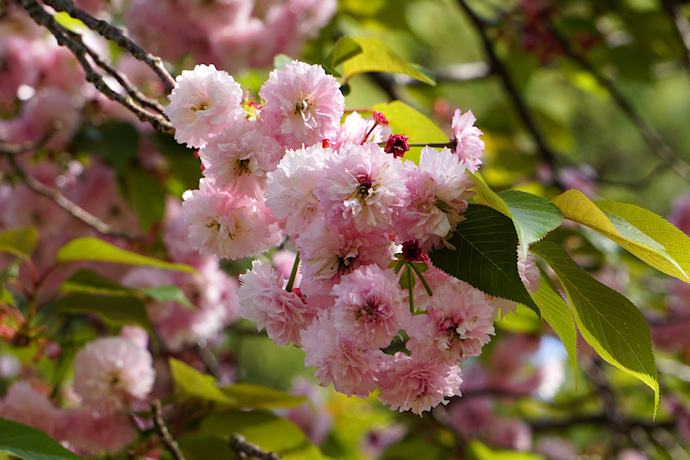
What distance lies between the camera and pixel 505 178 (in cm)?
222

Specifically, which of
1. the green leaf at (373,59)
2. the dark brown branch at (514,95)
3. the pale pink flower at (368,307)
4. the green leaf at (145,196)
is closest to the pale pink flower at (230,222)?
the pale pink flower at (368,307)

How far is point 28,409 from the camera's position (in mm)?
845

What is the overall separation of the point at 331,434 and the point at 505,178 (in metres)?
1.16

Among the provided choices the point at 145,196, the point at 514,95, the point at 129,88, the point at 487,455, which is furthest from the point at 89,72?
the point at 514,95

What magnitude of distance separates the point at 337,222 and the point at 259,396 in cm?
50

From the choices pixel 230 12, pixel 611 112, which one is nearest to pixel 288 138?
pixel 230 12

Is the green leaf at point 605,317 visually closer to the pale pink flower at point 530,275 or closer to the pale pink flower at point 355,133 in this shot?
the pale pink flower at point 530,275

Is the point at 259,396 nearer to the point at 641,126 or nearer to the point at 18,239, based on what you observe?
the point at 18,239

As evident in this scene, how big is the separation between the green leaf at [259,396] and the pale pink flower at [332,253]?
426mm

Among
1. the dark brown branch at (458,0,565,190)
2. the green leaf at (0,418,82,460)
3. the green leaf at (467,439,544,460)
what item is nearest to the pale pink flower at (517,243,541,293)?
the green leaf at (0,418,82,460)

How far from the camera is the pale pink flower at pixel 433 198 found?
422mm

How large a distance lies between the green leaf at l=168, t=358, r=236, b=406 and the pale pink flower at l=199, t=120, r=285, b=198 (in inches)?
15.9

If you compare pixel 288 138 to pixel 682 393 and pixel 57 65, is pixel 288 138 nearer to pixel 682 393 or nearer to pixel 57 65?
pixel 57 65

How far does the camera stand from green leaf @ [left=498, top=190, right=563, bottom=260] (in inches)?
14.6
